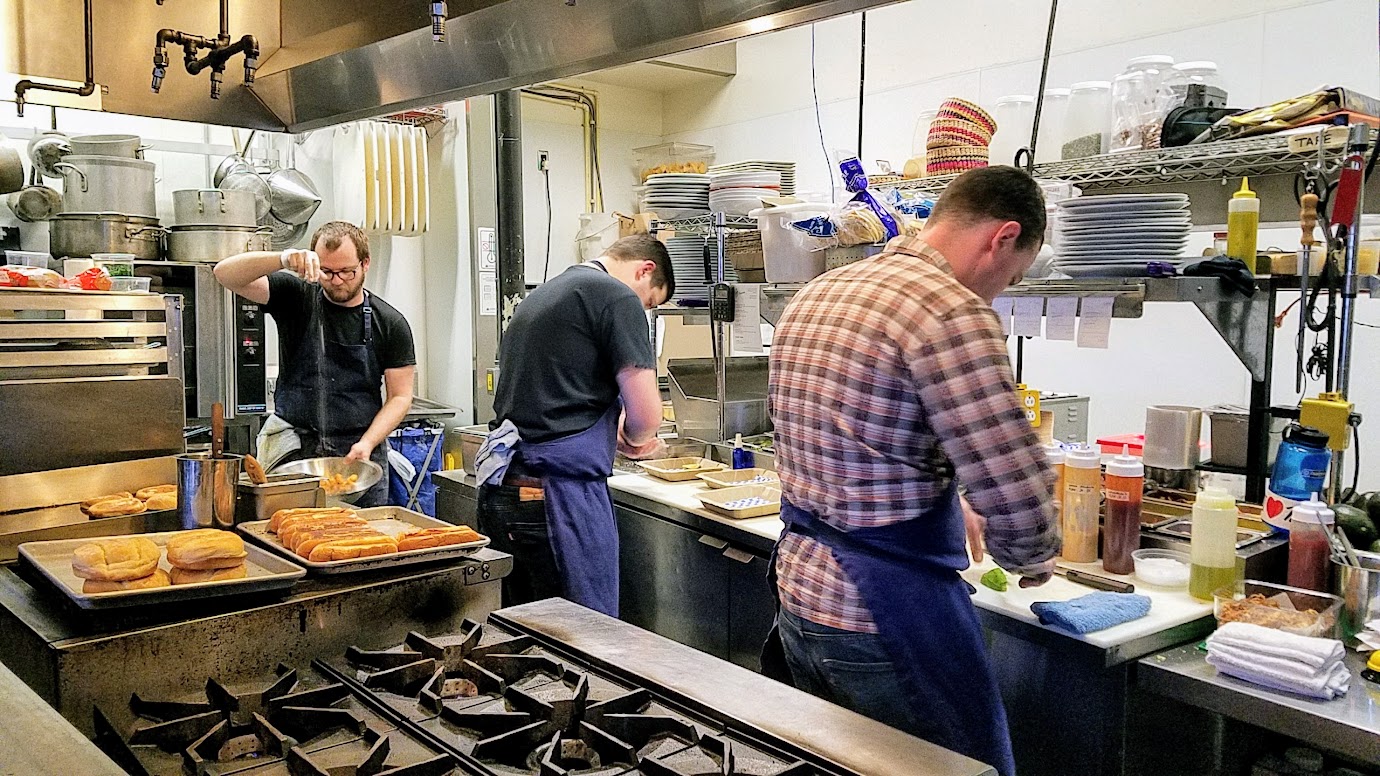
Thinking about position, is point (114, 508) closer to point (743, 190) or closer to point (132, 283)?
point (132, 283)

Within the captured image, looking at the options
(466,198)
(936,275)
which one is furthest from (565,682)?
(466,198)

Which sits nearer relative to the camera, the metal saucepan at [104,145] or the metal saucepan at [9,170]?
the metal saucepan at [9,170]

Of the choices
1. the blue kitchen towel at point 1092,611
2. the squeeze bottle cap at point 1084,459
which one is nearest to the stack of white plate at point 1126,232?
the squeeze bottle cap at point 1084,459

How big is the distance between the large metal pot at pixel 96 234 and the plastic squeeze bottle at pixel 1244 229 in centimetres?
412

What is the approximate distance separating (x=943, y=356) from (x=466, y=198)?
4.24 meters

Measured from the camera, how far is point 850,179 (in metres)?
3.02

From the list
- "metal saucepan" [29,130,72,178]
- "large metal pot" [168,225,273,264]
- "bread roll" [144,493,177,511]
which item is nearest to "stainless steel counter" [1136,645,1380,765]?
"bread roll" [144,493,177,511]

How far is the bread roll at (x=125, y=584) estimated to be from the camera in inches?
60.6

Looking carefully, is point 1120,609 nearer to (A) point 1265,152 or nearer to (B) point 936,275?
(B) point 936,275

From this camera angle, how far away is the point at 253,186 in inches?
184

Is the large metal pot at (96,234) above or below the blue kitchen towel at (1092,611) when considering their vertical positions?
above

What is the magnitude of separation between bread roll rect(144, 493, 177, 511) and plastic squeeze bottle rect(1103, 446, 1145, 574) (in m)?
2.20

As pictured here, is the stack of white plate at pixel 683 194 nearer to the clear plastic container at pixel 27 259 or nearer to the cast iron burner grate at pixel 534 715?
the clear plastic container at pixel 27 259

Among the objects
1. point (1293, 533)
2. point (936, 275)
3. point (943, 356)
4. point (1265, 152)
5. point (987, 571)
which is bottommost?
point (987, 571)
